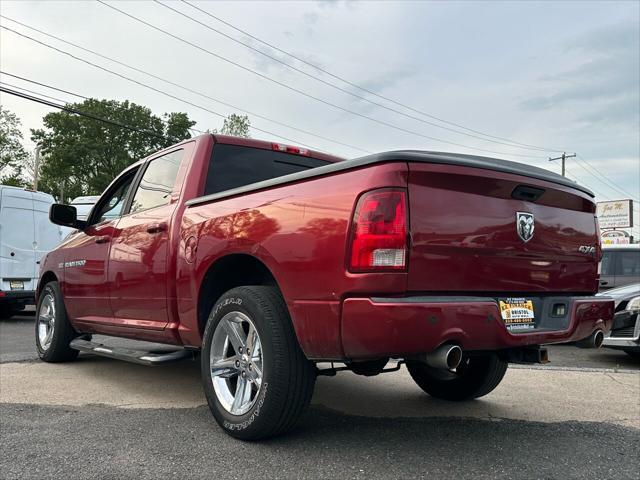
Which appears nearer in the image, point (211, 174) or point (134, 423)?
point (134, 423)

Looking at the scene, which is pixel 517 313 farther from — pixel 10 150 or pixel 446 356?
pixel 10 150

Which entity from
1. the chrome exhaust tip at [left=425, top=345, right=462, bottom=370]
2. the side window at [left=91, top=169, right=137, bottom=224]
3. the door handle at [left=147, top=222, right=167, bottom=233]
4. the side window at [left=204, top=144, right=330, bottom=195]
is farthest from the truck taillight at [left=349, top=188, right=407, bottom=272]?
the side window at [left=91, top=169, right=137, bottom=224]

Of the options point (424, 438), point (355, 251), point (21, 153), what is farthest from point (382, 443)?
point (21, 153)

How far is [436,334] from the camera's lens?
2514 millimetres

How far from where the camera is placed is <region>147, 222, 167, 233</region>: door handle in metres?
3.97

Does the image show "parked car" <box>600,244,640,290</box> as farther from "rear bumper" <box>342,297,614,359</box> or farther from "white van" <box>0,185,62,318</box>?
"white van" <box>0,185,62,318</box>

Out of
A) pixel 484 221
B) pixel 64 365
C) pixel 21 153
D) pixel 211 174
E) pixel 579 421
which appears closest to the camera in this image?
pixel 484 221

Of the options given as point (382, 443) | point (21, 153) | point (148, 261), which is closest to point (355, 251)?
point (382, 443)

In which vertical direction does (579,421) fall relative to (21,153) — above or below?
below

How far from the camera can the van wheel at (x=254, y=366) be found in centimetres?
287

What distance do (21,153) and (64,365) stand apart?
147 ft

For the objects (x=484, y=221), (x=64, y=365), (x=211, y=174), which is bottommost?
(x=64, y=365)

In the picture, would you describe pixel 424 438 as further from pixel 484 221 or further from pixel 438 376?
pixel 484 221

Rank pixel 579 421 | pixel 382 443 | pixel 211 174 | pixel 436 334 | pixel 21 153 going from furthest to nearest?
1. pixel 21 153
2. pixel 211 174
3. pixel 579 421
4. pixel 382 443
5. pixel 436 334
